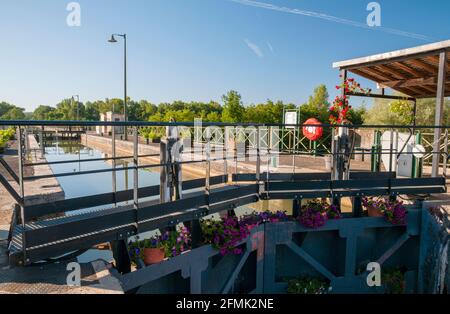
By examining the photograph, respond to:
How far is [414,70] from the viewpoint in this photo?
10703mm

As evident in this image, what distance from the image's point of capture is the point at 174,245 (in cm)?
466

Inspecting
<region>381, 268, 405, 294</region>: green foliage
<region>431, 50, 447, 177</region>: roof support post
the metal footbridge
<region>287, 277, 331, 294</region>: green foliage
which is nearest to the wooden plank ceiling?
<region>431, 50, 447, 177</region>: roof support post

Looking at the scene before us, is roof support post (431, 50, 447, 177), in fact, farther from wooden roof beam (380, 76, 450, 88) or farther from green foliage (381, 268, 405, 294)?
green foliage (381, 268, 405, 294)

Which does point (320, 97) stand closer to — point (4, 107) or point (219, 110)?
Answer: point (219, 110)

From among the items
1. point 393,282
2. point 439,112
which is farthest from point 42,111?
point 393,282

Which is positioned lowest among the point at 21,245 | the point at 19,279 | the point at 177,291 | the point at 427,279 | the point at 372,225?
the point at 427,279

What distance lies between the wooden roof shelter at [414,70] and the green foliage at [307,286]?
3.69 metres

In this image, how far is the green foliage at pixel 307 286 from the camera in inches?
241

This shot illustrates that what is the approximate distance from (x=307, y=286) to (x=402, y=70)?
322 inches

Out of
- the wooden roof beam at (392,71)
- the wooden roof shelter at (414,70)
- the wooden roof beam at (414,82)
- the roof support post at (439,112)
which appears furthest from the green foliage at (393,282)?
the wooden roof beam at (414,82)
